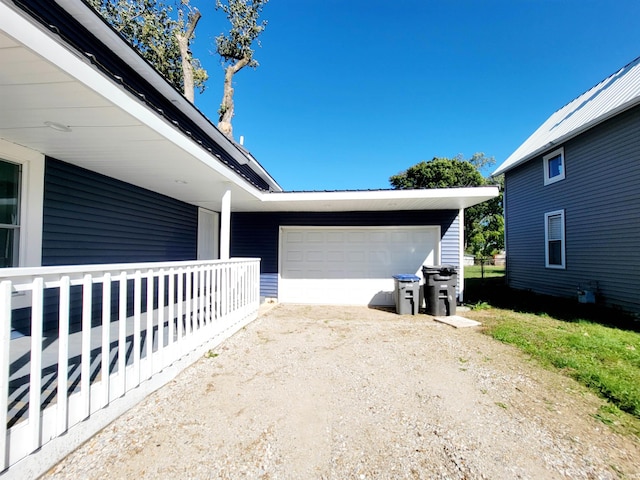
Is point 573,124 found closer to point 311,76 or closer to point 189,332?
point 311,76

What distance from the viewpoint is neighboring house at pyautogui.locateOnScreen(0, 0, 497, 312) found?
2131 millimetres

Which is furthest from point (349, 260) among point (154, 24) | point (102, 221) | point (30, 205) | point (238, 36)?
point (154, 24)

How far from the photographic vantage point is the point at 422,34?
31.1 ft

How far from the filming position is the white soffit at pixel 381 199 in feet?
18.9

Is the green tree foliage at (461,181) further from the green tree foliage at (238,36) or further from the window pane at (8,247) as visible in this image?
the window pane at (8,247)

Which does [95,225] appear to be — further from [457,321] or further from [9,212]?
[457,321]

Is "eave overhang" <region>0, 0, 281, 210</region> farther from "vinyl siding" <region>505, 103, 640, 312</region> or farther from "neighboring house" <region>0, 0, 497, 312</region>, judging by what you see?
"vinyl siding" <region>505, 103, 640, 312</region>

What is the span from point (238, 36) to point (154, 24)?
361cm

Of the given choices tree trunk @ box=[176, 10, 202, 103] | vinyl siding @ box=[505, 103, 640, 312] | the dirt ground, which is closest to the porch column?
the dirt ground

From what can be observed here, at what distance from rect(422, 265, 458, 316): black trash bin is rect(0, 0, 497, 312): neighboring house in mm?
1077

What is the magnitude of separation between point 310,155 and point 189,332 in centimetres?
1834

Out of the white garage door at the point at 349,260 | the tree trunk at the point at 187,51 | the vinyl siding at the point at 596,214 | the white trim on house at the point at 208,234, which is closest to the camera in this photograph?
the vinyl siding at the point at 596,214

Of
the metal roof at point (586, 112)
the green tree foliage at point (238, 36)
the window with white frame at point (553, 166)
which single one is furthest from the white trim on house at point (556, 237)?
the green tree foliage at point (238, 36)

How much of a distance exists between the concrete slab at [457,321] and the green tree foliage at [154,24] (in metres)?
12.7
